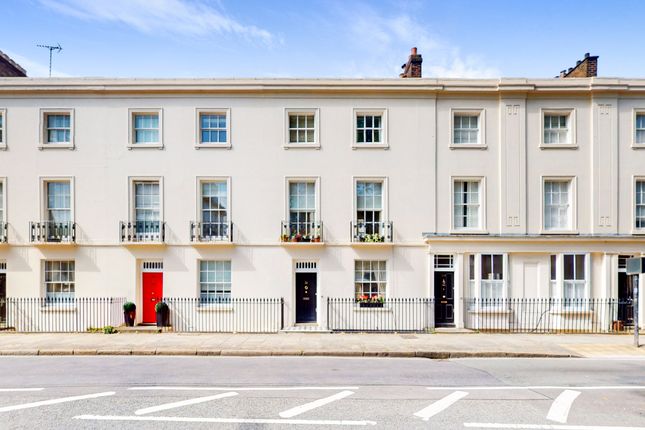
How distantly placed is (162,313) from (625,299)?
58.8 ft

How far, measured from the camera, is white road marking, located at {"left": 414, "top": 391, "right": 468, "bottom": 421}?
280 inches

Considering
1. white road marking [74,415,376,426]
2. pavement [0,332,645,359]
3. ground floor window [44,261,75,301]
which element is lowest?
pavement [0,332,645,359]

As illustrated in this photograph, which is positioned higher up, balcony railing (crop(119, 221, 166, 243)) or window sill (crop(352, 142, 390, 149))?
window sill (crop(352, 142, 390, 149))

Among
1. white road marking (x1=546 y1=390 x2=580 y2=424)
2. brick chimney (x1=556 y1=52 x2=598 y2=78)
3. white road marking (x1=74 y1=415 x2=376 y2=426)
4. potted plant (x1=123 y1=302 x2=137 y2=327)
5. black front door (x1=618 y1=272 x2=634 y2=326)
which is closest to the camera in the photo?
white road marking (x1=74 y1=415 x2=376 y2=426)

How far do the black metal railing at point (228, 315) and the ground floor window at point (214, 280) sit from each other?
1.63ft

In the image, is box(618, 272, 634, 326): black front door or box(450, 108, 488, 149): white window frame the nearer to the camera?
box(618, 272, 634, 326): black front door

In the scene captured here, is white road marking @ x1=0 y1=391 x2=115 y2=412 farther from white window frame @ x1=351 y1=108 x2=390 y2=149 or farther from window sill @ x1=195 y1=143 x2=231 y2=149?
white window frame @ x1=351 y1=108 x2=390 y2=149

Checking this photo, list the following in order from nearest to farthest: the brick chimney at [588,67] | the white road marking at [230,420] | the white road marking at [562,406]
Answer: the white road marking at [230,420]
the white road marking at [562,406]
the brick chimney at [588,67]

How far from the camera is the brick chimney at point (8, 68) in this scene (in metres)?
19.5

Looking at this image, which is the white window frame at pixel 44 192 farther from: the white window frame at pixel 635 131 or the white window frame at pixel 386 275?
the white window frame at pixel 635 131

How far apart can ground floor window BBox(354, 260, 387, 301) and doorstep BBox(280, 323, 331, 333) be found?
1.99 m

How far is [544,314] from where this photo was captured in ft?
55.4

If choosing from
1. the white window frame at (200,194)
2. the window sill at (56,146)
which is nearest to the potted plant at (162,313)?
the white window frame at (200,194)

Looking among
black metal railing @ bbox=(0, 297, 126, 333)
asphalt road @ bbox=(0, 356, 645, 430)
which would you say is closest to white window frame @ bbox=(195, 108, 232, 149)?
black metal railing @ bbox=(0, 297, 126, 333)
